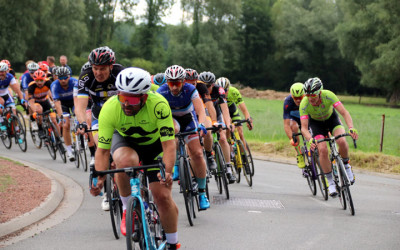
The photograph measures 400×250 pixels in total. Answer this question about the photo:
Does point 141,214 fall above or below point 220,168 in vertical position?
above

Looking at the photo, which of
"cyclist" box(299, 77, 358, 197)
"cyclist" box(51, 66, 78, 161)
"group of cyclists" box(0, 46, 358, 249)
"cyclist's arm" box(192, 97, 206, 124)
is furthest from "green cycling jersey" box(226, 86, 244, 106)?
"cyclist's arm" box(192, 97, 206, 124)

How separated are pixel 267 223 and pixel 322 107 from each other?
266cm

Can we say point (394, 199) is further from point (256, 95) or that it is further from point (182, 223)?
point (256, 95)

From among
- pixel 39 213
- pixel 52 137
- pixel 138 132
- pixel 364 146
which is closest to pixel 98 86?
pixel 39 213

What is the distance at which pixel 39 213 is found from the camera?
8.05 meters

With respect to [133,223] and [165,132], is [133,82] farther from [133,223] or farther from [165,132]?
[133,223]

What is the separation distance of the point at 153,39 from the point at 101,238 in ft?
240

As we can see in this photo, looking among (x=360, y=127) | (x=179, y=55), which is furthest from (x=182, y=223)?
Answer: (x=179, y=55)

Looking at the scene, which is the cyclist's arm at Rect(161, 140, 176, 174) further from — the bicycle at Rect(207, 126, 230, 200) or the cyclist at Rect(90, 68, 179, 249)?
the bicycle at Rect(207, 126, 230, 200)

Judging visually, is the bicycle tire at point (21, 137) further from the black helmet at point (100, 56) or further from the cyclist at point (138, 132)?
the cyclist at point (138, 132)

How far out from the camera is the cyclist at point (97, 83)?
7.17 metres

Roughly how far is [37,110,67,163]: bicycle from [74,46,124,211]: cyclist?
17.4ft

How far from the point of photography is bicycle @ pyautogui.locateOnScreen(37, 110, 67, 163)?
13.6 metres

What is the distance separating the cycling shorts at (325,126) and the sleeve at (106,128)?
5.46 meters
